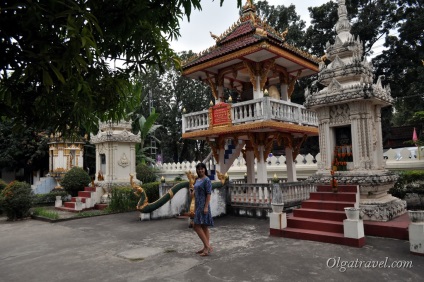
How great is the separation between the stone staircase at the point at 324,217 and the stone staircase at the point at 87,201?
10.1 m

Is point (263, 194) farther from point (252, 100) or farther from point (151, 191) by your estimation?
point (151, 191)

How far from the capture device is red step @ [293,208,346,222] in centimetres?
722

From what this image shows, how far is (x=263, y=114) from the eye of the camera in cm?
1076

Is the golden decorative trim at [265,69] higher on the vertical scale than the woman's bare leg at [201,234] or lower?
higher

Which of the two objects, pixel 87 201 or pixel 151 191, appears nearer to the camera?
pixel 151 191

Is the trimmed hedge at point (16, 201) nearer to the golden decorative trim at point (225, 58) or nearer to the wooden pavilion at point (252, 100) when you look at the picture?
the wooden pavilion at point (252, 100)

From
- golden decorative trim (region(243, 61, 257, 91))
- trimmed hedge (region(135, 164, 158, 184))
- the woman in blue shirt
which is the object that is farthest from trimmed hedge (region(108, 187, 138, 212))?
the woman in blue shirt

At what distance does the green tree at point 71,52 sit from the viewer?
237 centimetres

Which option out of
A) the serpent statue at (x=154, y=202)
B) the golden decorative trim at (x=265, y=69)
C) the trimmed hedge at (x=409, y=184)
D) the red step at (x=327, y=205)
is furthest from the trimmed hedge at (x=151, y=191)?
the trimmed hedge at (x=409, y=184)

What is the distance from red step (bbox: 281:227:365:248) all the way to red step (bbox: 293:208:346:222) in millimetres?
464

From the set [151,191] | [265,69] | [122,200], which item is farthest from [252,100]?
[122,200]

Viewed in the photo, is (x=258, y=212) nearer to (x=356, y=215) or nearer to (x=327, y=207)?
(x=327, y=207)

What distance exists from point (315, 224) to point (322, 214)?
1.15 ft

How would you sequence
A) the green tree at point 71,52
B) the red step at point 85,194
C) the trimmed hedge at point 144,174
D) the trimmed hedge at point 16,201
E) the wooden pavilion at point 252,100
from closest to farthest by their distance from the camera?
the green tree at point 71,52 < the wooden pavilion at point 252,100 < the trimmed hedge at point 16,201 < the red step at point 85,194 < the trimmed hedge at point 144,174
